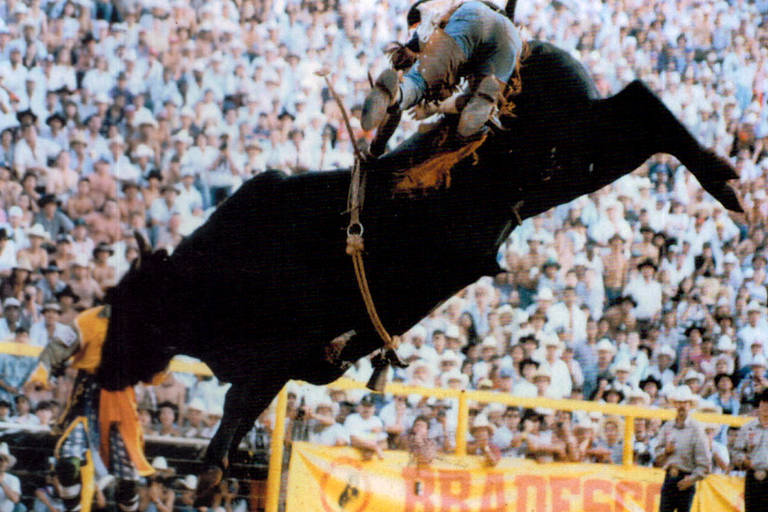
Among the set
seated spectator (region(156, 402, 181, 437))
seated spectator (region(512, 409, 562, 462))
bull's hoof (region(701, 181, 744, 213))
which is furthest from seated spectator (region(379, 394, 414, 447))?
bull's hoof (region(701, 181, 744, 213))

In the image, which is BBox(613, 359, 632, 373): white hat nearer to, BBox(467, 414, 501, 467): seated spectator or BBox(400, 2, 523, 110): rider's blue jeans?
BBox(467, 414, 501, 467): seated spectator

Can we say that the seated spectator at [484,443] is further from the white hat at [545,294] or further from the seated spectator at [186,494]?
the seated spectator at [186,494]

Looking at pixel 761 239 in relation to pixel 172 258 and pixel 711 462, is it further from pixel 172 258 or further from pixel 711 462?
pixel 172 258

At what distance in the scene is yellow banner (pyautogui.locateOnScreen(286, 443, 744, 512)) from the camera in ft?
12.7

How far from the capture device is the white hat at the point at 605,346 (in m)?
4.23

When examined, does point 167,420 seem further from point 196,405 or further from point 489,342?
point 489,342

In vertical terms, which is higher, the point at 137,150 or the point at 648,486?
the point at 137,150

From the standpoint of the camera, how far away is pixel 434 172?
282 cm

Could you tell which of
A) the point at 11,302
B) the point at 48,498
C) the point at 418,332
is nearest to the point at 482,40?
the point at 418,332

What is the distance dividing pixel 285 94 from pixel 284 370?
43.4 inches

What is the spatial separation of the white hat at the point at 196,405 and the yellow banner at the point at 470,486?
397mm

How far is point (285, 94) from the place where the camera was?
12.9ft

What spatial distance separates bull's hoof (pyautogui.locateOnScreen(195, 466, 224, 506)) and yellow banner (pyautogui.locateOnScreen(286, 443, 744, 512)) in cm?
28

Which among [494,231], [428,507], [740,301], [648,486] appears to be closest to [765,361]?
[740,301]
